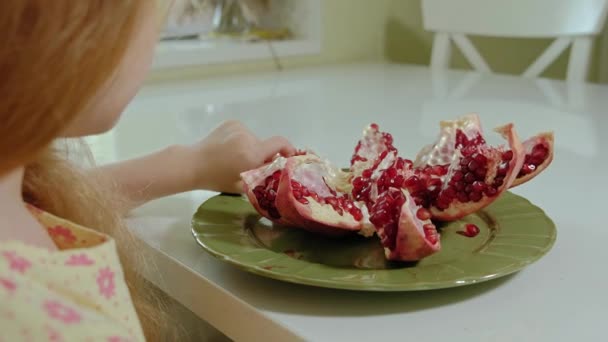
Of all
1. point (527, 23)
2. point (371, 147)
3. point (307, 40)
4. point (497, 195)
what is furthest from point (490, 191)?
point (307, 40)

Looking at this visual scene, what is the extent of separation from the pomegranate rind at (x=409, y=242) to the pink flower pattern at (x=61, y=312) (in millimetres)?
207

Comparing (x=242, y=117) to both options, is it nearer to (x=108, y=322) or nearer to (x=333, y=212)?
(x=333, y=212)

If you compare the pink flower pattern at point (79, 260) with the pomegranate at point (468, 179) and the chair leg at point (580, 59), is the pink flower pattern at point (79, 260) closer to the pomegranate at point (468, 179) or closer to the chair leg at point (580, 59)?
the pomegranate at point (468, 179)

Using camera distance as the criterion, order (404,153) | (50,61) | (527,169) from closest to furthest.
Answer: (50,61) < (527,169) < (404,153)

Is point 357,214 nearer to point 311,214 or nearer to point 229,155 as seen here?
point 311,214

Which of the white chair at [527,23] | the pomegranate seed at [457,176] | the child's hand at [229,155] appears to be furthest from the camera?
the white chair at [527,23]

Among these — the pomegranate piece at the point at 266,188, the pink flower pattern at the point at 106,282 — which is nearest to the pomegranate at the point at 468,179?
the pomegranate piece at the point at 266,188

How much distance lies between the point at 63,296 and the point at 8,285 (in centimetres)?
3

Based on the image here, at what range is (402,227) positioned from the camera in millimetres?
464

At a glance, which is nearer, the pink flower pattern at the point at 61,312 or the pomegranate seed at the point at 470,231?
the pink flower pattern at the point at 61,312

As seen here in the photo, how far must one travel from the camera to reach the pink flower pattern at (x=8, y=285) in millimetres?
359

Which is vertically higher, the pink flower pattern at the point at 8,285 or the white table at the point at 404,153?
the pink flower pattern at the point at 8,285

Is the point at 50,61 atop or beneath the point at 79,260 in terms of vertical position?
atop

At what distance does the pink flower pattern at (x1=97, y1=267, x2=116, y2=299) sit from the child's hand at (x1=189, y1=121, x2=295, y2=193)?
0.24 meters
